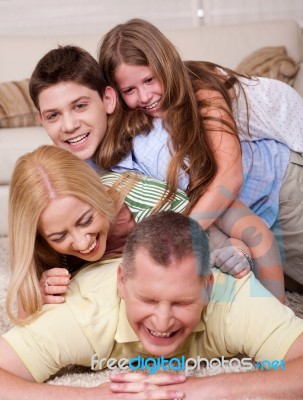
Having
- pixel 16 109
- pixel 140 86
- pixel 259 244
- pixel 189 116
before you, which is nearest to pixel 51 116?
pixel 140 86

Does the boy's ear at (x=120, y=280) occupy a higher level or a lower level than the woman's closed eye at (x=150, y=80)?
lower

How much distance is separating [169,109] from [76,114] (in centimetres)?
26

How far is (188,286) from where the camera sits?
122 cm

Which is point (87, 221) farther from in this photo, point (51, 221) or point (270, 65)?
point (270, 65)

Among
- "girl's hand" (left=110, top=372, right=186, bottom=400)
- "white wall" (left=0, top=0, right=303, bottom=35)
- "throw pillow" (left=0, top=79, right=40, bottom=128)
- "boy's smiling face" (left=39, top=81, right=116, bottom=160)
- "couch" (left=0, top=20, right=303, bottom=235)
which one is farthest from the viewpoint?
"white wall" (left=0, top=0, right=303, bottom=35)

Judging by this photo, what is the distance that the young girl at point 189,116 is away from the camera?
5.66 ft

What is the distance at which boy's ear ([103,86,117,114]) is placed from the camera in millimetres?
1896

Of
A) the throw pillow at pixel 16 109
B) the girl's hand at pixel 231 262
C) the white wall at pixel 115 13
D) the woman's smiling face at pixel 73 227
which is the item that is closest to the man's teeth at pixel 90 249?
the woman's smiling face at pixel 73 227

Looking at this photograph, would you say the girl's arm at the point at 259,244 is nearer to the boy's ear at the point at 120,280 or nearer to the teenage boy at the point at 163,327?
the teenage boy at the point at 163,327

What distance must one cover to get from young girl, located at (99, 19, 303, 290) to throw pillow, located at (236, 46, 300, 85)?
926mm

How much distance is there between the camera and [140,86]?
1.84 meters

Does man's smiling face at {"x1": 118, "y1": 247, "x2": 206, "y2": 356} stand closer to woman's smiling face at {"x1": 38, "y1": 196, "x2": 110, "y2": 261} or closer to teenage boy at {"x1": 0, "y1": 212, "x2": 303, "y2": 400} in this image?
teenage boy at {"x1": 0, "y1": 212, "x2": 303, "y2": 400}

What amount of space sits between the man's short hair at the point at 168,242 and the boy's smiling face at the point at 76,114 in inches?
24.3

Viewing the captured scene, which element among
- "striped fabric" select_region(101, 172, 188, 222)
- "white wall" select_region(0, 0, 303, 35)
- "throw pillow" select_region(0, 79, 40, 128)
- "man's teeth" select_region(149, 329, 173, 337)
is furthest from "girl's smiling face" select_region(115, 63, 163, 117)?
"white wall" select_region(0, 0, 303, 35)
